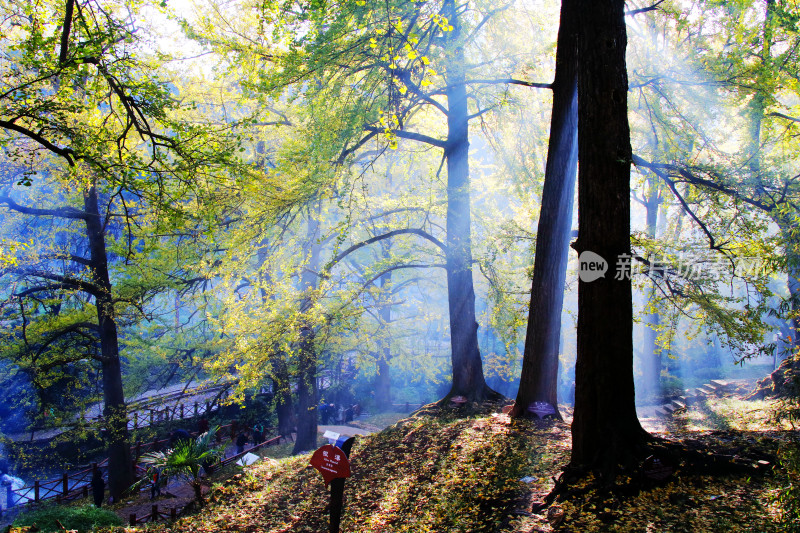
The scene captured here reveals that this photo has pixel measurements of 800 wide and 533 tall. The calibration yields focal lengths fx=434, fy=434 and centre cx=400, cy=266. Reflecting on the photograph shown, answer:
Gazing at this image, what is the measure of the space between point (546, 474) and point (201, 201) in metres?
7.08

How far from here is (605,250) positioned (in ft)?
14.0

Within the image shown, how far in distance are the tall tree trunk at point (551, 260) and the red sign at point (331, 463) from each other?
3586mm

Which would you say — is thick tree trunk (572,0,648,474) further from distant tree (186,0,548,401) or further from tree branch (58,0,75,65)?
tree branch (58,0,75,65)

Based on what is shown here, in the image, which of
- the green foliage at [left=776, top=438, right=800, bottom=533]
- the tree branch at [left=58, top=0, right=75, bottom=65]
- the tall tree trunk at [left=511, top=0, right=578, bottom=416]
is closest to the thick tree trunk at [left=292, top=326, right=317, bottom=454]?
the tall tree trunk at [left=511, top=0, right=578, bottom=416]

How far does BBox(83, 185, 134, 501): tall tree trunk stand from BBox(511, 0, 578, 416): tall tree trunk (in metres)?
11.0

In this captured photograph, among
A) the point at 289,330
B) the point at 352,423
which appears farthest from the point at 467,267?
the point at 352,423

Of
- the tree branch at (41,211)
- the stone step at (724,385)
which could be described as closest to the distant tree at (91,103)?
the tree branch at (41,211)

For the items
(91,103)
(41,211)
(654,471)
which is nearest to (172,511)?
(91,103)

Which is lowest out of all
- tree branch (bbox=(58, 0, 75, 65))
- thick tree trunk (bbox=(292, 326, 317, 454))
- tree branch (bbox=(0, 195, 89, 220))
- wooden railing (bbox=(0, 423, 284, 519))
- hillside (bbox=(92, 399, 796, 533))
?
wooden railing (bbox=(0, 423, 284, 519))

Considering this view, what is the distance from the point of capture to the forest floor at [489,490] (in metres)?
3.57

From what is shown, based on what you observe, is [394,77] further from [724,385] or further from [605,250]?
[724,385]

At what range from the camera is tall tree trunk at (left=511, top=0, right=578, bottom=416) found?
6633 millimetres

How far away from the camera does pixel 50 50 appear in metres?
5.45

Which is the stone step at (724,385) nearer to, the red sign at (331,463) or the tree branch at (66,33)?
the red sign at (331,463)
